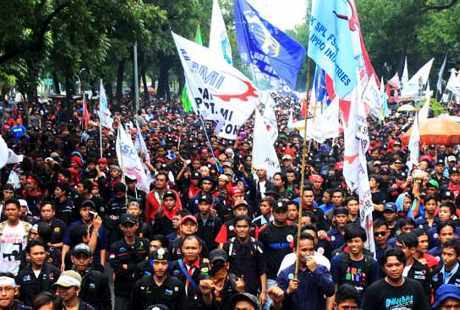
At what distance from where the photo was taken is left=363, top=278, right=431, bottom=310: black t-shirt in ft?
17.9

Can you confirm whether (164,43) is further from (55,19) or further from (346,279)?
(346,279)

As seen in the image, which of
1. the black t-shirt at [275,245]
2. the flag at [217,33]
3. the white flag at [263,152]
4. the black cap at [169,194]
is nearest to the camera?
the black t-shirt at [275,245]

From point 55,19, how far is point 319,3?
9.30m

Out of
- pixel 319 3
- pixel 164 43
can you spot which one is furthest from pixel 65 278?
pixel 164 43

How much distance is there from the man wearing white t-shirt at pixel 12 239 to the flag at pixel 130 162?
2923 mm

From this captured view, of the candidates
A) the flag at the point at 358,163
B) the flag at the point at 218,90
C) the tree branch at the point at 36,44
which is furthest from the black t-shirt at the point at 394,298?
the tree branch at the point at 36,44

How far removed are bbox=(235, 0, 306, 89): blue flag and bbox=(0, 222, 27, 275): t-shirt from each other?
4656 mm

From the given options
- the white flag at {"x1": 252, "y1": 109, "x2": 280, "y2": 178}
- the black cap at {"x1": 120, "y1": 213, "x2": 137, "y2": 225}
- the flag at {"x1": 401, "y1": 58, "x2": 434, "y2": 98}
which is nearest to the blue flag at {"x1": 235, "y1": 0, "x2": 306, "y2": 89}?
the white flag at {"x1": 252, "y1": 109, "x2": 280, "y2": 178}

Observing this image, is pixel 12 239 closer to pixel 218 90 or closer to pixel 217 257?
pixel 217 257

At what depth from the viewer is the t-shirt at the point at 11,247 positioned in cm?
753

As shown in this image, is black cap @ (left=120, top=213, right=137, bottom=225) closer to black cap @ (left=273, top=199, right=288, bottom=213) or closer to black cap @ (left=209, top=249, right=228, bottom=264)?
black cap @ (left=273, top=199, right=288, bottom=213)

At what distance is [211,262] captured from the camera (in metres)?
5.82

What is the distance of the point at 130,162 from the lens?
1077 centimetres

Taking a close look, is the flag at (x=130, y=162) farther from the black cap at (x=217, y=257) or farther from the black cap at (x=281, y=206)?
the black cap at (x=217, y=257)
